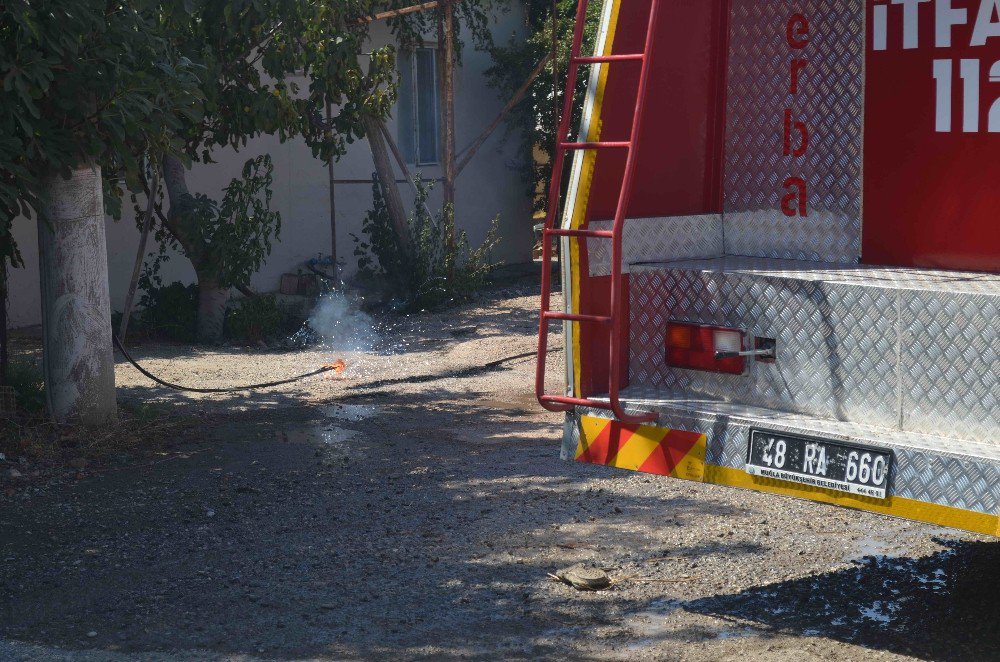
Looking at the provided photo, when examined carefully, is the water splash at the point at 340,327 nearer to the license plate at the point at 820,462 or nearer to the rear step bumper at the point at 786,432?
the rear step bumper at the point at 786,432

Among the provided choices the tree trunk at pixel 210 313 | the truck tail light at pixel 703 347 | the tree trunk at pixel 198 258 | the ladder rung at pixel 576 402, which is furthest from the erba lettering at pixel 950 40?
the tree trunk at pixel 210 313

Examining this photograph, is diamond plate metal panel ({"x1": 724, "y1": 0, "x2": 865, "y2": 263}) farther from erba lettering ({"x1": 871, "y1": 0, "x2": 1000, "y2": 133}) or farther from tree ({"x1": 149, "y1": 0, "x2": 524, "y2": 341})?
tree ({"x1": 149, "y1": 0, "x2": 524, "y2": 341})

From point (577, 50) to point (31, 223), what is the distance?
327 inches

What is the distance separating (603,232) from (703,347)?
639 millimetres

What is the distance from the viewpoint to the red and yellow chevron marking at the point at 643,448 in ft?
14.2

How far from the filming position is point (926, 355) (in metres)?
3.96

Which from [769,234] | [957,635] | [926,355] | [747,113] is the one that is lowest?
[957,635]

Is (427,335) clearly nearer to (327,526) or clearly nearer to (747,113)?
(327,526)

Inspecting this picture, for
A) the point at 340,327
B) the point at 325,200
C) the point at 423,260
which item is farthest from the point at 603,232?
the point at 325,200

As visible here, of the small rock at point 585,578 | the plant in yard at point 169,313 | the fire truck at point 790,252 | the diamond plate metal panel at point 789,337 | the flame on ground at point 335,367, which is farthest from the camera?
the plant in yard at point 169,313

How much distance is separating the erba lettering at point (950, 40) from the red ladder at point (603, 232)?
0.94m

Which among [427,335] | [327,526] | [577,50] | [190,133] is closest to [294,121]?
[190,133]

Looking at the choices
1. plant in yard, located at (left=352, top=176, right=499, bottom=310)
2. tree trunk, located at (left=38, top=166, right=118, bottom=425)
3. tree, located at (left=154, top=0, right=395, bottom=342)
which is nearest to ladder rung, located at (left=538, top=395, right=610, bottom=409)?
tree trunk, located at (left=38, top=166, right=118, bottom=425)

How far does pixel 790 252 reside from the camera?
5027 millimetres
